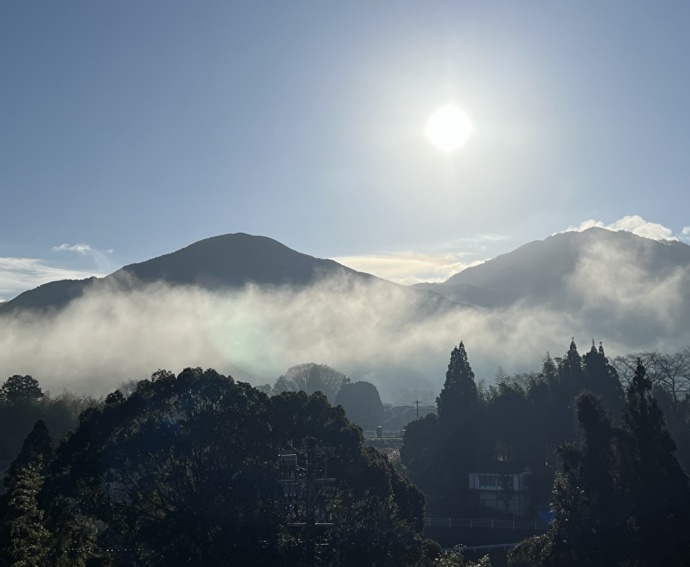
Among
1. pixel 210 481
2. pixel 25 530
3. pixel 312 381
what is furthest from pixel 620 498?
pixel 312 381

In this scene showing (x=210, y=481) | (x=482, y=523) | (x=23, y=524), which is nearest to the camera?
(x=23, y=524)

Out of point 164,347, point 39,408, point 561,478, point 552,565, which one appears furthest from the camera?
point 164,347

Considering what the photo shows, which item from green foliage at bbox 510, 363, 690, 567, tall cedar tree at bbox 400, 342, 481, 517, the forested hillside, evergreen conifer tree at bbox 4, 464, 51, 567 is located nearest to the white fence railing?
tall cedar tree at bbox 400, 342, 481, 517

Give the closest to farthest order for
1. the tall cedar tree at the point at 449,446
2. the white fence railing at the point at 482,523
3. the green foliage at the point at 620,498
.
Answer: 1. the green foliage at the point at 620,498
2. the white fence railing at the point at 482,523
3. the tall cedar tree at the point at 449,446

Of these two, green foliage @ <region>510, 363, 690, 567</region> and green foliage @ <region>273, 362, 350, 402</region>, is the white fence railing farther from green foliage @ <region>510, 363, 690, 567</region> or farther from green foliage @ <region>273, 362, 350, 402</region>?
green foliage @ <region>273, 362, 350, 402</region>

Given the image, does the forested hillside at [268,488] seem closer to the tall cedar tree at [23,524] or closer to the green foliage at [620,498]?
the green foliage at [620,498]

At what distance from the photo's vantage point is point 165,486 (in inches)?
1120

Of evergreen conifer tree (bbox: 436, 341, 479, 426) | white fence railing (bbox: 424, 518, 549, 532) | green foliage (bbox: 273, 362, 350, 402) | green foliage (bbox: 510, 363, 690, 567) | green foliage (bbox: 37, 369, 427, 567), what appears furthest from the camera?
green foliage (bbox: 273, 362, 350, 402)

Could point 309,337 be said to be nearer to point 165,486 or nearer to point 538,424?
point 538,424

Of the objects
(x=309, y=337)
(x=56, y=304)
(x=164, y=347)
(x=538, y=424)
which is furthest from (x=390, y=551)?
(x=56, y=304)

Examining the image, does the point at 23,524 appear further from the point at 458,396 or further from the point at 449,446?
the point at 458,396

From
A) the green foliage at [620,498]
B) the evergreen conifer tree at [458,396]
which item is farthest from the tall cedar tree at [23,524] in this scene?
the evergreen conifer tree at [458,396]

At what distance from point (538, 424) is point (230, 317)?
142m

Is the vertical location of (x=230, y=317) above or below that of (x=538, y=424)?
above
